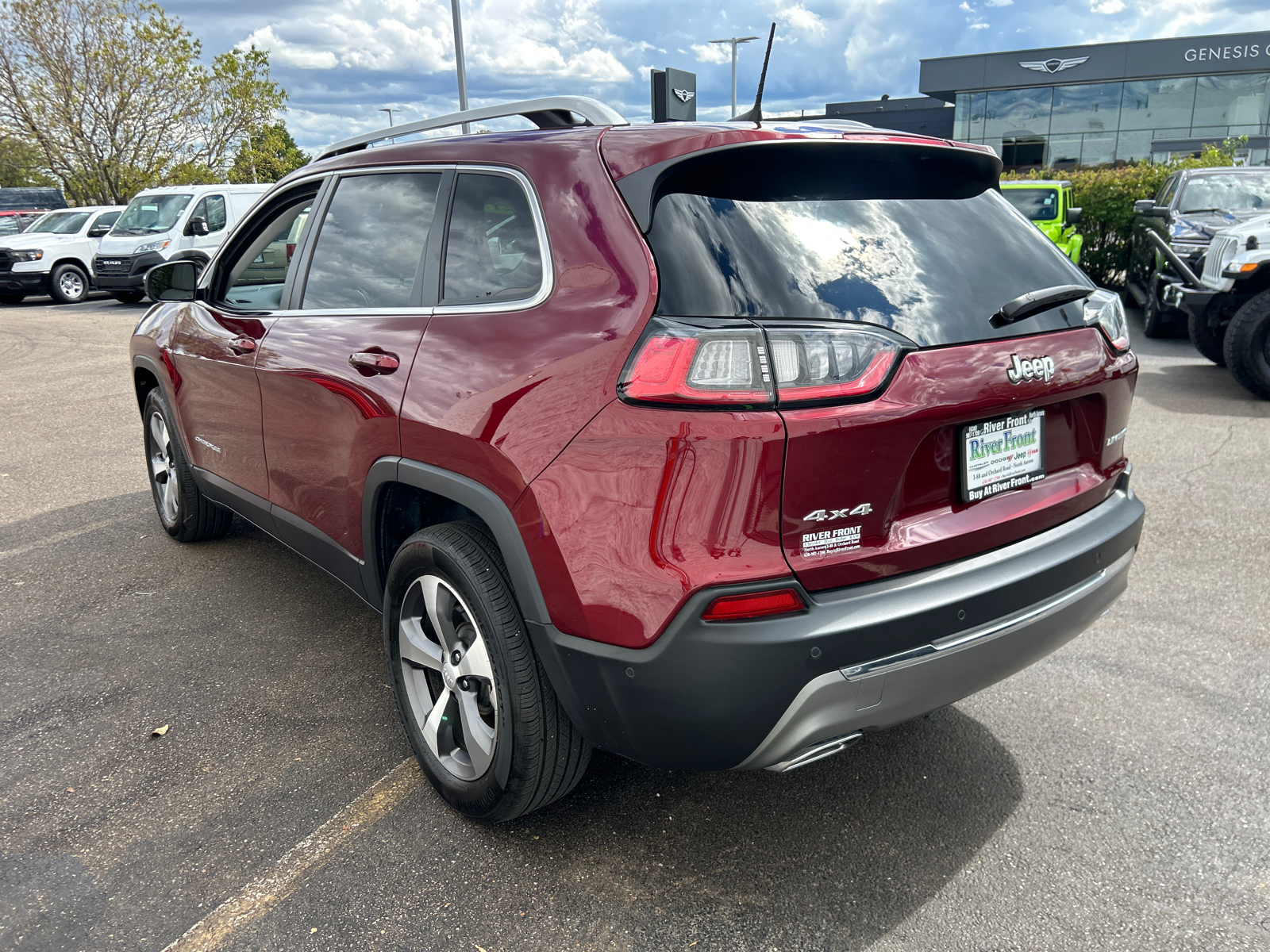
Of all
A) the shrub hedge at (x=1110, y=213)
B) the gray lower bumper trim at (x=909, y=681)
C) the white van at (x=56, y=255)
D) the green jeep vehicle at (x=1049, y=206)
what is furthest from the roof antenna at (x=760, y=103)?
the white van at (x=56, y=255)

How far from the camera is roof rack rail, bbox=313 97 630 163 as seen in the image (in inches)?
100

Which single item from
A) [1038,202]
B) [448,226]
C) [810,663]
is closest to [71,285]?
[1038,202]

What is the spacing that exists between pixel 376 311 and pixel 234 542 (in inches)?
102

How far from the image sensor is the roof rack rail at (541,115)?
8.36 ft

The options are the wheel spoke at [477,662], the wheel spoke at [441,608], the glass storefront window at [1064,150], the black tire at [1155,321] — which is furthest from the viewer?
the glass storefront window at [1064,150]

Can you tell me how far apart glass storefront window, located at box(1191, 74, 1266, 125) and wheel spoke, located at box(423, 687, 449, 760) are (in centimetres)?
4336

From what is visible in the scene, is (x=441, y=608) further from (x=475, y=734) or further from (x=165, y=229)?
(x=165, y=229)

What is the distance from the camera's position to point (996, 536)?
2244mm

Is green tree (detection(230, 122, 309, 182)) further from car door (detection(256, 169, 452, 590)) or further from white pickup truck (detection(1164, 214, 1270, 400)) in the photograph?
car door (detection(256, 169, 452, 590))

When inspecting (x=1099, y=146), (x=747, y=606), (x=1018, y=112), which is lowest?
(x=747, y=606)

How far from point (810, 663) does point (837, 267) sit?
863 mm

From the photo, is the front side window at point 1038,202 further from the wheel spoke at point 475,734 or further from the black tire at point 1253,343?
the wheel spoke at point 475,734

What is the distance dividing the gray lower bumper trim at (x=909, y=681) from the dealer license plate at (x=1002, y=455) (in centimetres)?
30

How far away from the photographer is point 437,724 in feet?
8.78
